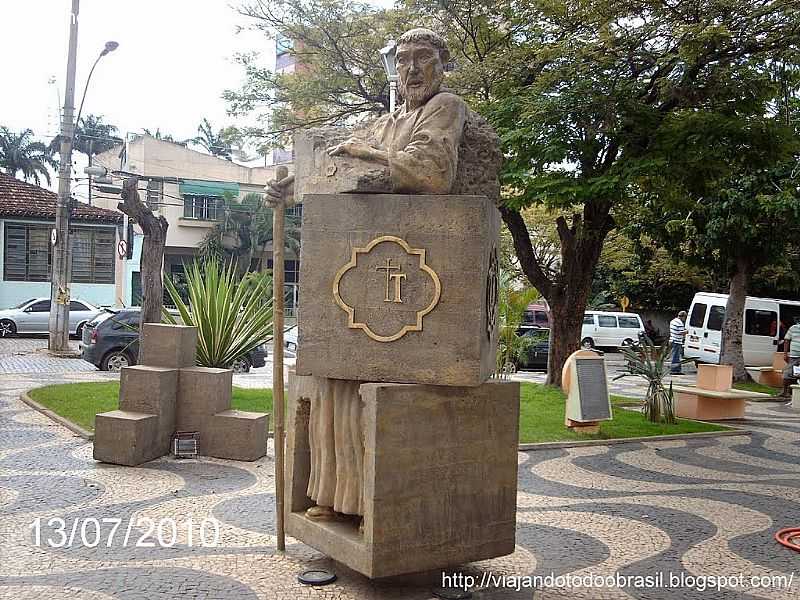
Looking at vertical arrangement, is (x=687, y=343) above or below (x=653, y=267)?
below

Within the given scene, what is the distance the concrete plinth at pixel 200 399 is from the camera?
8070 mm

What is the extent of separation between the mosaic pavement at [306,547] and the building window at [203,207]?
1343 inches

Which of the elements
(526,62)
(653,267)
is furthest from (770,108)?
(653,267)

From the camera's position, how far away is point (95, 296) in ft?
102

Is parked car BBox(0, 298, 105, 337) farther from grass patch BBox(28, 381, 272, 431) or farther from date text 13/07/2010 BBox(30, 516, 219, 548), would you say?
date text 13/07/2010 BBox(30, 516, 219, 548)

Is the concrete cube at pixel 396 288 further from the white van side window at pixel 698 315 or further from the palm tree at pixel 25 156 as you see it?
the palm tree at pixel 25 156

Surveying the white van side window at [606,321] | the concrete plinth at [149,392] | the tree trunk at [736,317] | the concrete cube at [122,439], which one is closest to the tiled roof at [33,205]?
the white van side window at [606,321]

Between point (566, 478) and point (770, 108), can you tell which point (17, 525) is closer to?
point (566, 478)

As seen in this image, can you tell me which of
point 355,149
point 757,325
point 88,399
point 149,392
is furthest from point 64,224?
point 757,325

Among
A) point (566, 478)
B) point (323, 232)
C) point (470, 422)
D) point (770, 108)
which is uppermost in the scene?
point (770, 108)

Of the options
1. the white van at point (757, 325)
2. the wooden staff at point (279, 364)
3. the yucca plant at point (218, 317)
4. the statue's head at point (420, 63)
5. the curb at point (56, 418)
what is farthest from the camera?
the white van at point (757, 325)

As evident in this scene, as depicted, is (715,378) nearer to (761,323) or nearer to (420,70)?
(420,70)

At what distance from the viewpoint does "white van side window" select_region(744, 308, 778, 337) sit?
24.6m

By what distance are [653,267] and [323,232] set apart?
2533 cm
